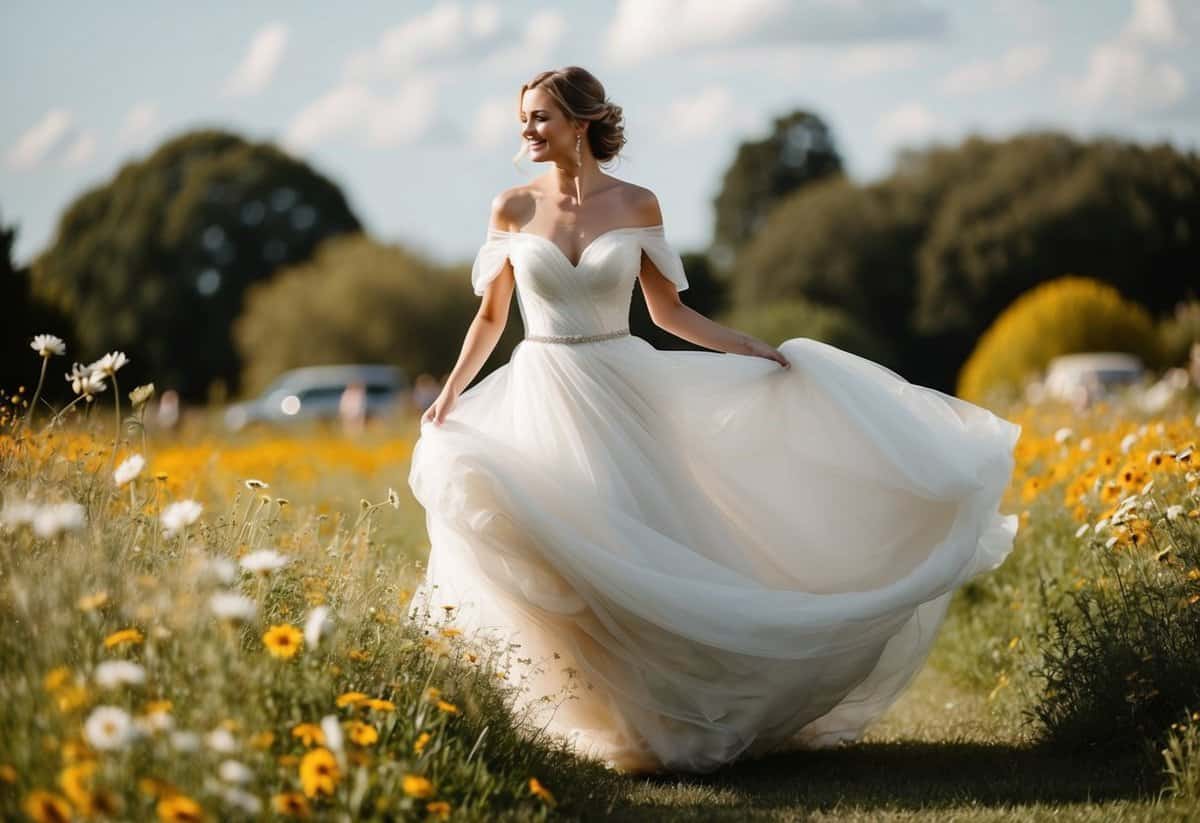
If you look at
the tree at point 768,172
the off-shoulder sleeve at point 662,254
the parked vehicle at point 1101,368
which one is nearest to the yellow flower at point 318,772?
the off-shoulder sleeve at point 662,254

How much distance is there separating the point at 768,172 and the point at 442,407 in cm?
5259

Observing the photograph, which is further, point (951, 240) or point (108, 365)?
point (951, 240)

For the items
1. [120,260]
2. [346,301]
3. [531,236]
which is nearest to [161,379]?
[120,260]

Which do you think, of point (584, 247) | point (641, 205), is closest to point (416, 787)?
point (584, 247)

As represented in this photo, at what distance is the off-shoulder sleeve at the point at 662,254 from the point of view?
5648 millimetres

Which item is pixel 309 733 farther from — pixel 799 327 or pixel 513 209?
pixel 799 327

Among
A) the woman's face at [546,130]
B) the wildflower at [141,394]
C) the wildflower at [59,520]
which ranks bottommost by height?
the wildflower at [141,394]

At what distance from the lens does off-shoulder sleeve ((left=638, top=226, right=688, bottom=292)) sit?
565cm

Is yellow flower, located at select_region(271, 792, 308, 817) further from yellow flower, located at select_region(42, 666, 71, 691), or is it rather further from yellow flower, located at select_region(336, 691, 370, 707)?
yellow flower, located at select_region(42, 666, 71, 691)

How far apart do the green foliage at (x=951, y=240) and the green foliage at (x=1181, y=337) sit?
10.8 m

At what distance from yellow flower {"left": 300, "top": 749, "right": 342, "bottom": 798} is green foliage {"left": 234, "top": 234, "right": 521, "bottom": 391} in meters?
32.0

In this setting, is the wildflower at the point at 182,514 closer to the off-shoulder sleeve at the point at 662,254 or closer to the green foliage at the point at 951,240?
the off-shoulder sleeve at the point at 662,254

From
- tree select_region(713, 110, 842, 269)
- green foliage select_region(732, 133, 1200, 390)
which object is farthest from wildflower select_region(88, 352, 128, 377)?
tree select_region(713, 110, 842, 269)

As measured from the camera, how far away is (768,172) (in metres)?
56.7
